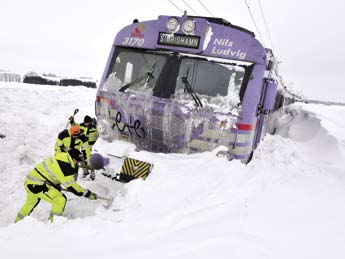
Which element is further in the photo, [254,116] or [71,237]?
[254,116]

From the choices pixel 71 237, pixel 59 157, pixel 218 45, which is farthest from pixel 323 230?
pixel 59 157

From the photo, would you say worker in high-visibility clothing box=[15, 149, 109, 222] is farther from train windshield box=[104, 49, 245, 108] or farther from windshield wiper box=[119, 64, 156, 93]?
train windshield box=[104, 49, 245, 108]

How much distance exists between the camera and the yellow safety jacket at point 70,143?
19.7 feet

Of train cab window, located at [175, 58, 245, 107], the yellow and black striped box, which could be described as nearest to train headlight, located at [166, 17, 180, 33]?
train cab window, located at [175, 58, 245, 107]

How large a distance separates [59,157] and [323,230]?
135 inches

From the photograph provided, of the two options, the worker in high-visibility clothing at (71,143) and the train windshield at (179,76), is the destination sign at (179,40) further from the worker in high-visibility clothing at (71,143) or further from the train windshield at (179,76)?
the worker in high-visibility clothing at (71,143)

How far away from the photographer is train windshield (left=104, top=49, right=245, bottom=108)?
15.5 feet

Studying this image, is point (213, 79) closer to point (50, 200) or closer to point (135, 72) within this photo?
point (135, 72)

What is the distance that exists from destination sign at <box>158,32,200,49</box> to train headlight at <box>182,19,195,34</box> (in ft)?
0.26

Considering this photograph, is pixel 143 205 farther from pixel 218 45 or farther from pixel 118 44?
pixel 118 44

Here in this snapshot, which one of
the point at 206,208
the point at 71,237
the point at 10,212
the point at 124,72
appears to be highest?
the point at 124,72

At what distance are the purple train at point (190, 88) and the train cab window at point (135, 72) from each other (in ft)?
0.06

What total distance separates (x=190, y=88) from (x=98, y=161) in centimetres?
189

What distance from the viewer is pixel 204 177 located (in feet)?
13.3
